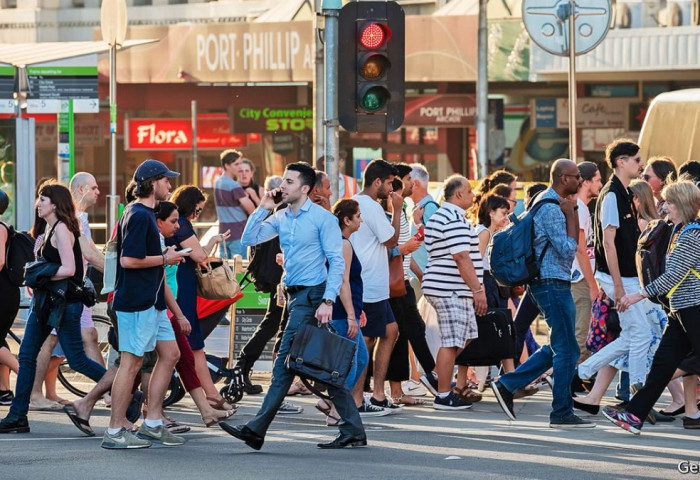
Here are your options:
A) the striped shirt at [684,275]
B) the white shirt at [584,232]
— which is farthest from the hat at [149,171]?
the white shirt at [584,232]

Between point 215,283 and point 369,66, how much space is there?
2.84 meters

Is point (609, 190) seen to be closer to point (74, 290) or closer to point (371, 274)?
point (371, 274)

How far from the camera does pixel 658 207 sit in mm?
12812

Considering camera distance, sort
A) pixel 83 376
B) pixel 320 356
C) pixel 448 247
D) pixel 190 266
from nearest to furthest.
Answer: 1. pixel 320 356
2. pixel 190 266
3. pixel 448 247
4. pixel 83 376

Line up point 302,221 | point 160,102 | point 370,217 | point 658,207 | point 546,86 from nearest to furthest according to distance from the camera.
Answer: point 302,221 → point 370,217 → point 658,207 → point 546,86 → point 160,102

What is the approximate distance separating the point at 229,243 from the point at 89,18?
32626mm

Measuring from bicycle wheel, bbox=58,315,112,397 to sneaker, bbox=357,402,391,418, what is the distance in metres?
2.09

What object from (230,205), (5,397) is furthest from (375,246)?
(230,205)

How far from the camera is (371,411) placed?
1156 centimetres

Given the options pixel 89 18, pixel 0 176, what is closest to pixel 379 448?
pixel 0 176

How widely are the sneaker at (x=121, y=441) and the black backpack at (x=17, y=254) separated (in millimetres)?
1801

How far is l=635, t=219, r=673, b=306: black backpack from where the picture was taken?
423 inches

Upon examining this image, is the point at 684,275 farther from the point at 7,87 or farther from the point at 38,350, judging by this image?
the point at 7,87

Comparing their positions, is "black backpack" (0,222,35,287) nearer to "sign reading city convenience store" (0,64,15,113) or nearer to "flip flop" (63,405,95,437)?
"flip flop" (63,405,95,437)
